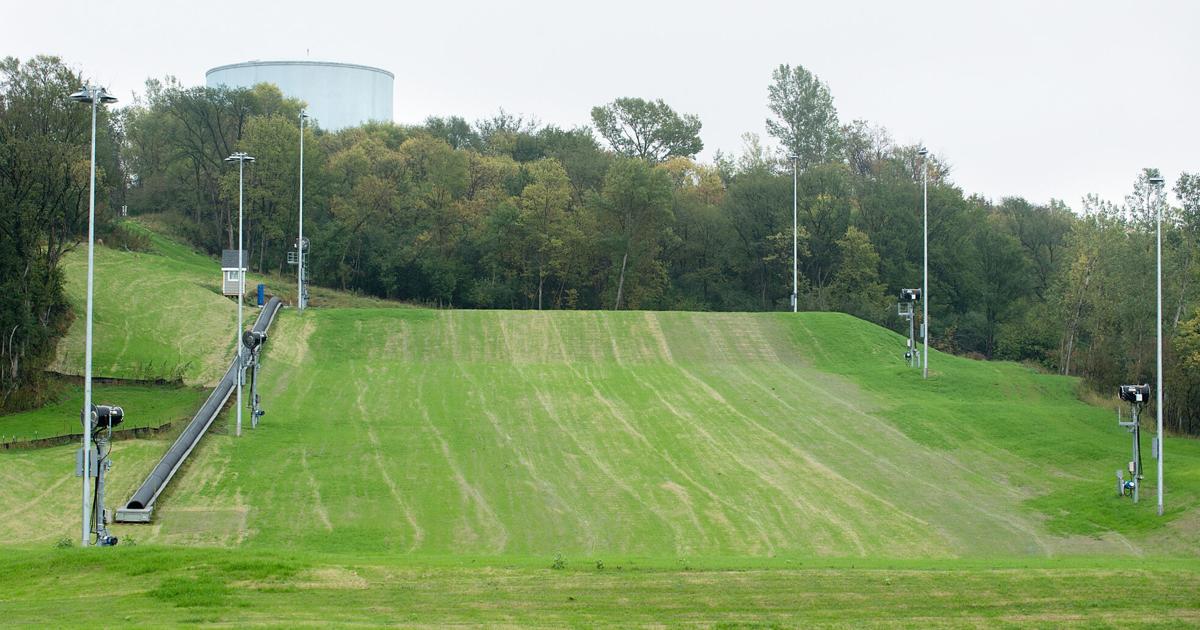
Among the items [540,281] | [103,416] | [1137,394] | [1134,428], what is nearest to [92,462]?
[103,416]

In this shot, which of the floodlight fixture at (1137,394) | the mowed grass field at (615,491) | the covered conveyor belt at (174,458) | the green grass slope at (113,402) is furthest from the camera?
the green grass slope at (113,402)

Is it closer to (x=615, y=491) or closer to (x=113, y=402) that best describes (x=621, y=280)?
(x=113, y=402)

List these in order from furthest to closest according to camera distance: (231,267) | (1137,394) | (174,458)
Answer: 1. (231,267)
2. (174,458)
3. (1137,394)

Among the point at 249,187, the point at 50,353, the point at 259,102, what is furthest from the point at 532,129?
the point at 50,353

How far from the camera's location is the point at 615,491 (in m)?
33.4

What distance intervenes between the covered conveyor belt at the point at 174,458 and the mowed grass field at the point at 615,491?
0.42 metres

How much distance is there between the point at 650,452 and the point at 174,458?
46.8 feet

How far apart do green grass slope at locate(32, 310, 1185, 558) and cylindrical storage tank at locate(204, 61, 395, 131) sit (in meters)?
42.8

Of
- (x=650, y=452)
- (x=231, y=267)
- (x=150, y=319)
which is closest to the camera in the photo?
(x=650, y=452)

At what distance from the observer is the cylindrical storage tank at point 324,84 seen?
Result: 94250 mm

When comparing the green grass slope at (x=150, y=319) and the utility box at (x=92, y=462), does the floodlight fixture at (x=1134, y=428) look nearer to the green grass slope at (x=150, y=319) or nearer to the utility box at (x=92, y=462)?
the utility box at (x=92, y=462)

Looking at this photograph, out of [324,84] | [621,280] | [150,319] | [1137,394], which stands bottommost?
[1137,394]

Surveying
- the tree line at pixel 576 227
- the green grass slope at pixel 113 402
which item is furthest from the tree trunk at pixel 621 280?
the green grass slope at pixel 113 402

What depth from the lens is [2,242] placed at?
45562 mm
